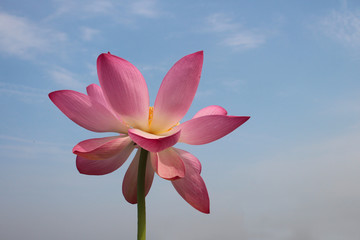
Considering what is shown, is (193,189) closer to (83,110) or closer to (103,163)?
(103,163)

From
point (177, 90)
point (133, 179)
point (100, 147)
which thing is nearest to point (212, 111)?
point (177, 90)

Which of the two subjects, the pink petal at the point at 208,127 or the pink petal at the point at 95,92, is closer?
the pink petal at the point at 208,127

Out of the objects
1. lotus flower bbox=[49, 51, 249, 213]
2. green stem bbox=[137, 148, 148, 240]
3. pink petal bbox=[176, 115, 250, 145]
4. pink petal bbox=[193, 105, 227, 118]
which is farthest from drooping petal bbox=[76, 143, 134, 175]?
pink petal bbox=[193, 105, 227, 118]

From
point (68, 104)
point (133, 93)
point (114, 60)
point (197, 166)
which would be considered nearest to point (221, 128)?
point (197, 166)

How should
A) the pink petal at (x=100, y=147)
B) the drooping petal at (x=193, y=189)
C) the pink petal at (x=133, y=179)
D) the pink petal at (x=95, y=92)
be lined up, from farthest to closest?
the pink petal at (x=95, y=92)
the pink petal at (x=133, y=179)
the drooping petal at (x=193, y=189)
the pink petal at (x=100, y=147)

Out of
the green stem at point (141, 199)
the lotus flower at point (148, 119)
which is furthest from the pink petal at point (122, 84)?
the green stem at point (141, 199)

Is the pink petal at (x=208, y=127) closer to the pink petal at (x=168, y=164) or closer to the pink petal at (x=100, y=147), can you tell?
the pink petal at (x=168, y=164)

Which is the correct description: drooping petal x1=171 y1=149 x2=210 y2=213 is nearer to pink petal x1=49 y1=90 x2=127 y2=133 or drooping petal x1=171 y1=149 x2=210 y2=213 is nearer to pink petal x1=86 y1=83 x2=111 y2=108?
pink petal x1=49 y1=90 x2=127 y2=133

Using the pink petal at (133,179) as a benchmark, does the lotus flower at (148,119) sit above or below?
above

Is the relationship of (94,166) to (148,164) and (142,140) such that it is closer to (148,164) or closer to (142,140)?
(148,164)
